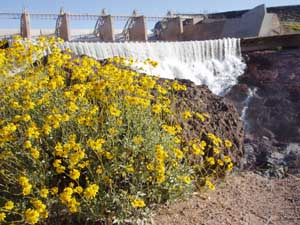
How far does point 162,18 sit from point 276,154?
69.2 feet

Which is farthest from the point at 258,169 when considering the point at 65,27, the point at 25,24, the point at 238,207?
the point at 65,27

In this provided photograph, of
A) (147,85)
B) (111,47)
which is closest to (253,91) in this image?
(111,47)

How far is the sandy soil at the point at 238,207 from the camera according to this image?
255cm

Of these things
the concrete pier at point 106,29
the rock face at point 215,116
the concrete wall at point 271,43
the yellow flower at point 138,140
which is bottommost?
the rock face at point 215,116

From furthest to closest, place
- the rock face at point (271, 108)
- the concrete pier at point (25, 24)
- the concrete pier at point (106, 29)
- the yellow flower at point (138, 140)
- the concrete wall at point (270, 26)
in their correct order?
the concrete pier at point (106, 29) < the concrete pier at point (25, 24) < the concrete wall at point (270, 26) < the rock face at point (271, 108) < the yellow flower at point (138, 140)

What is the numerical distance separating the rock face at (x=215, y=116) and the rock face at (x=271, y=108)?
39 centimetres

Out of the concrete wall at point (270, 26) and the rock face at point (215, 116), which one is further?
the concrete wall at point (270, 26)

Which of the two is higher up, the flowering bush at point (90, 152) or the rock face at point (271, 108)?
the flowering bush at point (90, 152)

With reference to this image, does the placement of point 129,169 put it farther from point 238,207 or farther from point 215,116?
point 215,116

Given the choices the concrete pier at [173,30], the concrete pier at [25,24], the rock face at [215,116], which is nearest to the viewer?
the rock face at [215,116]

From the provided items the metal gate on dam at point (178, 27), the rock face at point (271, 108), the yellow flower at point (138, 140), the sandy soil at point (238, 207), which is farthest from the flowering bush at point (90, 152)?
the metal gate on dam at point (178, 27)

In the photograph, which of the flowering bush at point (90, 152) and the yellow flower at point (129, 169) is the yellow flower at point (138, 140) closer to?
the flowering bush at point (90, 152)

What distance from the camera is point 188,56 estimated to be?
9.55 meters

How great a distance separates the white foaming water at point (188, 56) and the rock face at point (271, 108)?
39cm
